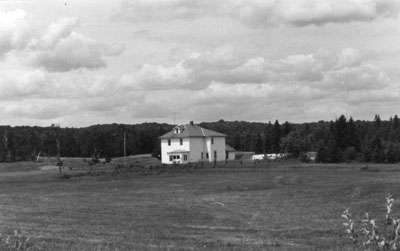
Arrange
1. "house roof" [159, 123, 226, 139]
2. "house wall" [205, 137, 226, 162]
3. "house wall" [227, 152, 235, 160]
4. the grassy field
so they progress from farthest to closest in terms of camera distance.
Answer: "house wall" [227, 152, 235, 160]
"house wall" [205, 137, 226, 162]
"house roof" [159, 123, 226, 139]
the grassy field

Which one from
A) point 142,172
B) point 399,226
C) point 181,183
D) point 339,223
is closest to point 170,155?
point 142,172

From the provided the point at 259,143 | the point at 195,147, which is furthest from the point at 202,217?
the point at 259,143

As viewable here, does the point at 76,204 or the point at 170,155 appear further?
the point at 170,155

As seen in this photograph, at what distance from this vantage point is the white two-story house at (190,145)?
336 feet

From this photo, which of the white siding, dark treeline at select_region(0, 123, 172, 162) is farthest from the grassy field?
dark treeline at select_region(0, 123, 172, 162)

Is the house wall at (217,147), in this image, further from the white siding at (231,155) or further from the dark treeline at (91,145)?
the dark treeline at (91,145)

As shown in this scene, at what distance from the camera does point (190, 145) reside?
4033 inches

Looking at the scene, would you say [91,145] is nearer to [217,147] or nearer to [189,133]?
[217,147]

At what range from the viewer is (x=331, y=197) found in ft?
113

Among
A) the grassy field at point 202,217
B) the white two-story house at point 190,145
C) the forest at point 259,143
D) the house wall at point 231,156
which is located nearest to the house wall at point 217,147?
the white two-story house at point 190,145

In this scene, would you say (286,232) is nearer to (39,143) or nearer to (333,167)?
(333,167)

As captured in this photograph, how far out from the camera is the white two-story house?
102394mm

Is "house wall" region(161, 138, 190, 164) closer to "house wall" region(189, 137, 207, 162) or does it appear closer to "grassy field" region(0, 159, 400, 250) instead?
"house wall" region(189, 137, 207, 162)

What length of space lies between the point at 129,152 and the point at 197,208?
116 metres
